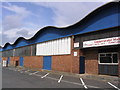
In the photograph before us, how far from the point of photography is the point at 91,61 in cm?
1633

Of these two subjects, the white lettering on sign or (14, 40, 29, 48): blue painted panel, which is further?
(14, 40, 29, 48): blue painted panel

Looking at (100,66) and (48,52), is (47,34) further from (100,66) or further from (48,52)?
(100,66)

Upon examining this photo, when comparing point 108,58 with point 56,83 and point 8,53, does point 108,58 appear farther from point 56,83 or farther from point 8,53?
point 8,53

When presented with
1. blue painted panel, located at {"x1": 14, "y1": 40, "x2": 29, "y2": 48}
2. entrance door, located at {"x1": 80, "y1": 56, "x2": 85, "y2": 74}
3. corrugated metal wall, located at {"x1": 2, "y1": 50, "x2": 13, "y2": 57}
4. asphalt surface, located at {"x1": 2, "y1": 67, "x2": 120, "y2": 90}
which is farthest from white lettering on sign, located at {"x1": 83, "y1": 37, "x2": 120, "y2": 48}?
corrugated metal wall, located at {"x1": 2, "y1": 50, "x2": 13, "y2": 57}

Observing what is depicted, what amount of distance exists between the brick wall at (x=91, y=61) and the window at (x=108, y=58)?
607 mm

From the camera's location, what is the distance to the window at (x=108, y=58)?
14.2m

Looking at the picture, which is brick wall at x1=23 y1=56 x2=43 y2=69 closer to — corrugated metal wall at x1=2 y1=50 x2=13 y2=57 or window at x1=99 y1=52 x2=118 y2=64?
corrugated metal wall at x1=2 y1=50 x2=13 y2=57

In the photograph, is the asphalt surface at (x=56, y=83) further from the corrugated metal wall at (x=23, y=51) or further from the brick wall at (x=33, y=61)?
the corrugated metal wall at (x=23, y=51)

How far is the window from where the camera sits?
14.2 metres

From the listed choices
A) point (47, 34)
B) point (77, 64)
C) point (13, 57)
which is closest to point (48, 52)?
point (47, 34)

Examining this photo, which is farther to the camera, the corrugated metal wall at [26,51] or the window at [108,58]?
the corrugated metal wall at [26,51]

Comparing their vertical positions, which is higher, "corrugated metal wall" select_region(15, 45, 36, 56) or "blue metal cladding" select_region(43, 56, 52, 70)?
"corrugated metal wall" select_region(15, 45, 36, 56)

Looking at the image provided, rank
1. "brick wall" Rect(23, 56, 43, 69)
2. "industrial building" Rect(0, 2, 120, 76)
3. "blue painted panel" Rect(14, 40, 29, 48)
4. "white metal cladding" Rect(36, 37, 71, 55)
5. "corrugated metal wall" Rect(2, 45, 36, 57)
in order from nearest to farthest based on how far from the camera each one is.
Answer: "industrial building" Rect(0, 2, 120, 76) < "white metal cladding" Rect(36, 37, 71, 55) < "brick wall" Rect(23, 56, 43, 69) < "corrugated metal wall" Rect(2, 45, 36, 57) < "blue painted panel" Rect(14, 40, 29, 48)

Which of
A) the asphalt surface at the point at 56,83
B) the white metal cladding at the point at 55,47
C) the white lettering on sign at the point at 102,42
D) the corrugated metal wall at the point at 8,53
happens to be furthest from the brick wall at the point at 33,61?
the corrugated metal wall at the point at 8,53
